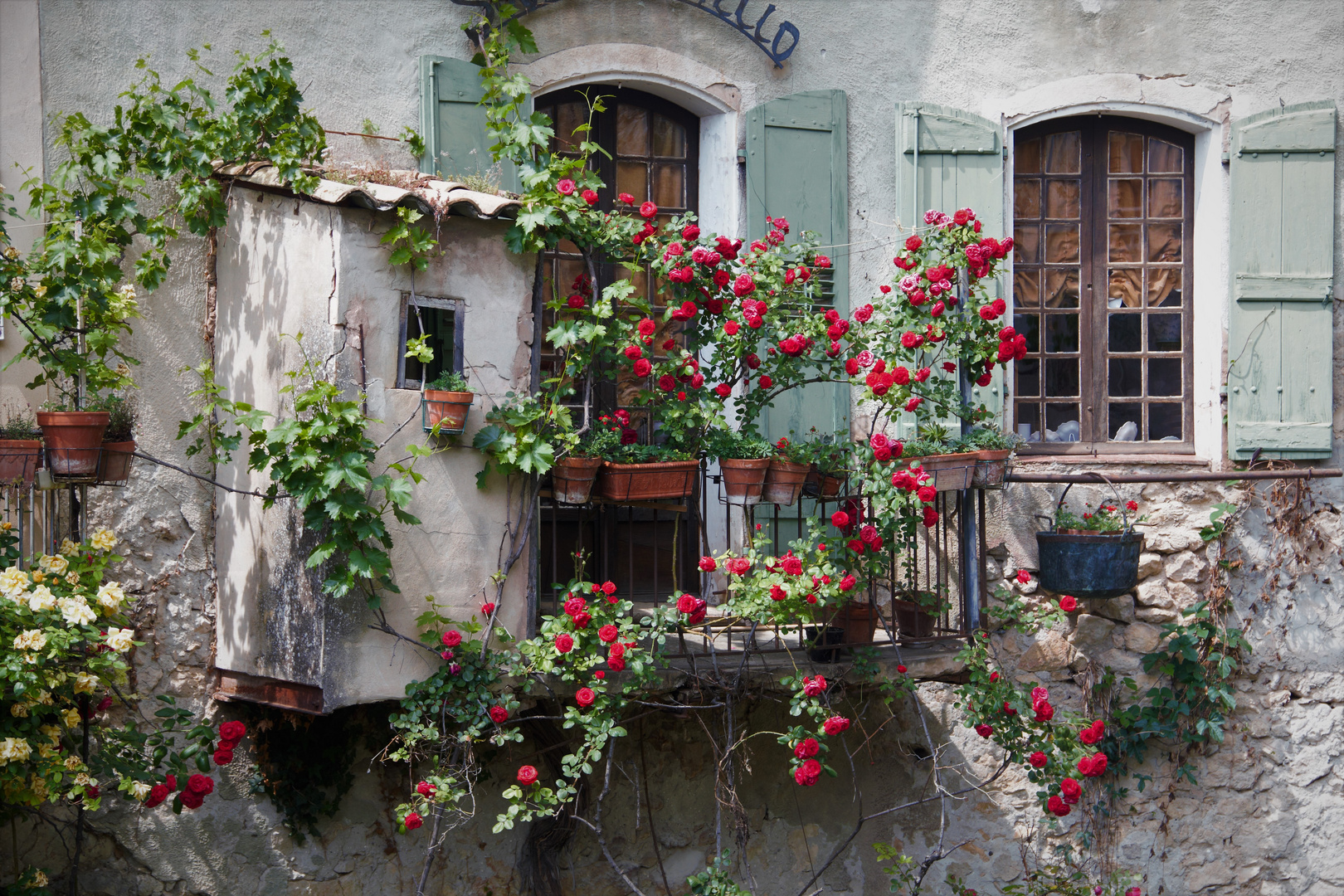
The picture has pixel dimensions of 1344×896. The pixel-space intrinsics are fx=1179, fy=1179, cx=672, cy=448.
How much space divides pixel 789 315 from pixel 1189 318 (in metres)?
2.44

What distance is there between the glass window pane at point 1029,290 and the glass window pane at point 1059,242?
0.12m

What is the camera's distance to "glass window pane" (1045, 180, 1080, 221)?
5988mm

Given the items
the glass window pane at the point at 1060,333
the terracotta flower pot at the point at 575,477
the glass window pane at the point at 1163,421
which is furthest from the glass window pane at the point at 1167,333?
the terracotta flower pot at the point at 575,477

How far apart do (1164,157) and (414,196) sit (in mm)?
3955

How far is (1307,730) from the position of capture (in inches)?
230

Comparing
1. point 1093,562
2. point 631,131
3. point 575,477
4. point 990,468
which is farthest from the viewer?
point 631,131

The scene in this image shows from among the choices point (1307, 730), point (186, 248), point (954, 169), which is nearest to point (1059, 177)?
point (954, 169)

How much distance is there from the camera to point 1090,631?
580 cm

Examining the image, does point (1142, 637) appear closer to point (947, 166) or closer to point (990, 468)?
point (990, 468)

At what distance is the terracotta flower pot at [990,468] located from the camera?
4.97 m

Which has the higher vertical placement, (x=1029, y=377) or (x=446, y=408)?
(x=1029, y=377)

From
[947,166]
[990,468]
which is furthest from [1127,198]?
[990,468]

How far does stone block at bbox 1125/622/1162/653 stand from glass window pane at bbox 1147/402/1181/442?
3.14 feet

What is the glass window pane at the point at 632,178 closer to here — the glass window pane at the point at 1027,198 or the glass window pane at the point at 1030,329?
the glass window pane at the point at 1027,198
